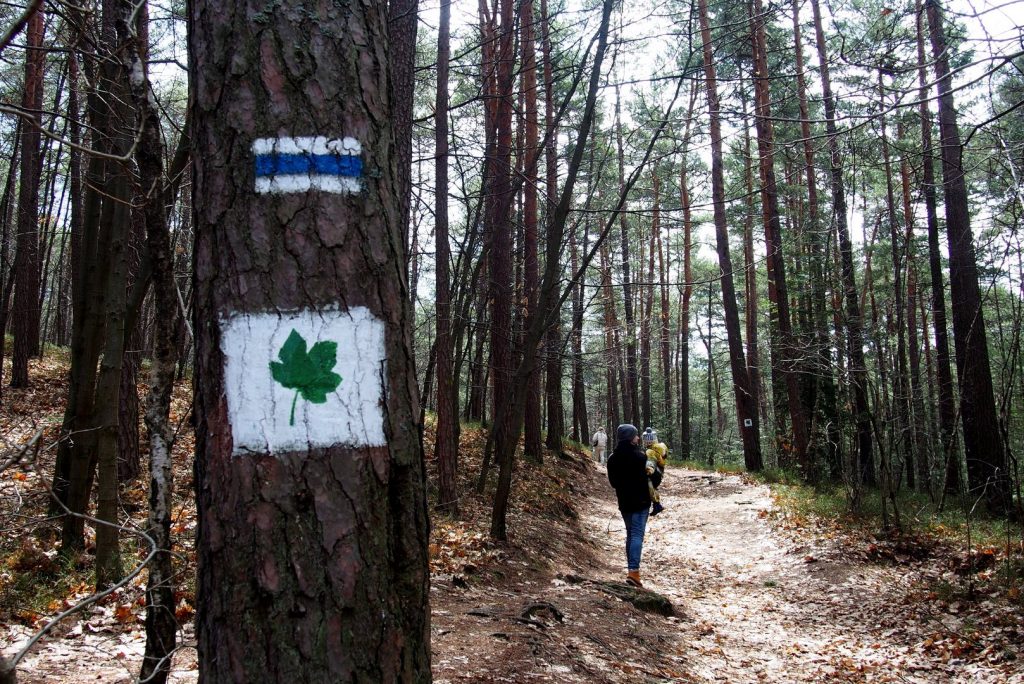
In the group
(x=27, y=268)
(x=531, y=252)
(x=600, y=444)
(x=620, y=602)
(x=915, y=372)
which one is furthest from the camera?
(x=600, y=444)

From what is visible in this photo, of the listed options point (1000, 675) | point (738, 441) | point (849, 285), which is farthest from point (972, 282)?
point (738, 441)

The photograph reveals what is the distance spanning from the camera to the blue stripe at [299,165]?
5.15ft

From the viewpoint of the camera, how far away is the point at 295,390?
1522mm

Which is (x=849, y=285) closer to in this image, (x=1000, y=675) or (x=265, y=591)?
(x=1000, y=675)

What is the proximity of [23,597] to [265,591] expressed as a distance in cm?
430

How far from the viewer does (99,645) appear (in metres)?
3.98

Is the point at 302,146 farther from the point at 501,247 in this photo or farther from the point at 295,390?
the point at 501,247

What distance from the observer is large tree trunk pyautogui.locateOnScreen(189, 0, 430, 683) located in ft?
4.73

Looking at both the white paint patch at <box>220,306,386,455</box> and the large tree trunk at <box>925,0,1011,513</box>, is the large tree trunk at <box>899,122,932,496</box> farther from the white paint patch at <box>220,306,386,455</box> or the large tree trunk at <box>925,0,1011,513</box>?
the white paint patch at <box>220,306,386,455</box>

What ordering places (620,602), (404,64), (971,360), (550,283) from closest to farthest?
(404,64)
(620,602)
(550,283)
(971,360)

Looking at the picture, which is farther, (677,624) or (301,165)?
(677,624)

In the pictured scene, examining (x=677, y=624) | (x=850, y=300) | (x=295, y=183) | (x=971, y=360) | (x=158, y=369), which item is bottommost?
(x=677, y=624)

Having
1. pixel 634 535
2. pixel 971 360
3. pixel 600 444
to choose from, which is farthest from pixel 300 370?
pixel 600 444

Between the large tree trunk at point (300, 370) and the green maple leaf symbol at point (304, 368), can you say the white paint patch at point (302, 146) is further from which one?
the green maple leaf symbol at point (304, 368)
